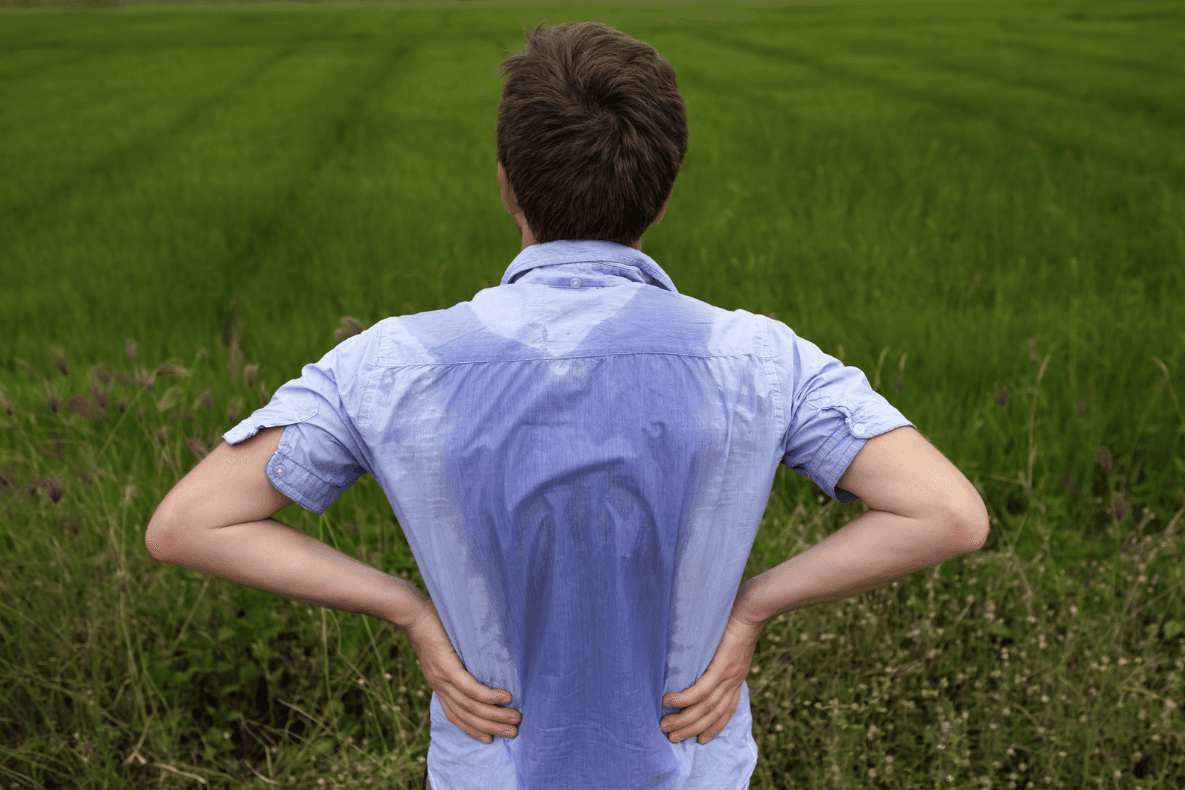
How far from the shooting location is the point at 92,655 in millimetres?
2016

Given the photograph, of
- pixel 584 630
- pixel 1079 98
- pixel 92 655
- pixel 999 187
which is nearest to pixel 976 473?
pixel 584 630

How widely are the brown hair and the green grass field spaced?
92 mm

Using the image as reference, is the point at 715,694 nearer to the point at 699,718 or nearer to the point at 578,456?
the point at 699,718

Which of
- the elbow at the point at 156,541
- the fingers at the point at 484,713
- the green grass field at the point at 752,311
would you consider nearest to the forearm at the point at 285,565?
the elbow at the point at 156,541

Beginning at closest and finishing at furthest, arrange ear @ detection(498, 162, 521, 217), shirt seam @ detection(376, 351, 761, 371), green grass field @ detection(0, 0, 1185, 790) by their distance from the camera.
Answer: shirt seam @ detection(376, 351, 761, 371)
ear @ detection(498, 162, 521, 217)
green grass field @ detection(0, 0, 1185, 790)

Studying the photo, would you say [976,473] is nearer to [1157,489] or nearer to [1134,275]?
[1157,489]

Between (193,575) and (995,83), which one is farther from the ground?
(995,83)

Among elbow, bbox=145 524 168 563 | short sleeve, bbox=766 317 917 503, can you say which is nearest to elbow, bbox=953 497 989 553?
short sleeve, bbox=766 317 917 503

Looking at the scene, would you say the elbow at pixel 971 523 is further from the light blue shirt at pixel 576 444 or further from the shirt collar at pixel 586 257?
the shirt collar at pixel 586 257

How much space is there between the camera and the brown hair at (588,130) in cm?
93

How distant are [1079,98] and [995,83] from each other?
1.37 m

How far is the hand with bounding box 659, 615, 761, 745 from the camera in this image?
1089 millimetres

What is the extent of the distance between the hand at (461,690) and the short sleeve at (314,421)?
251 millimetres

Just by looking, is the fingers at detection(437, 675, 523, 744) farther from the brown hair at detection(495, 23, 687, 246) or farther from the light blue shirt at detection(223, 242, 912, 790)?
the brown hair at detection(495, 23, 687, 246)
